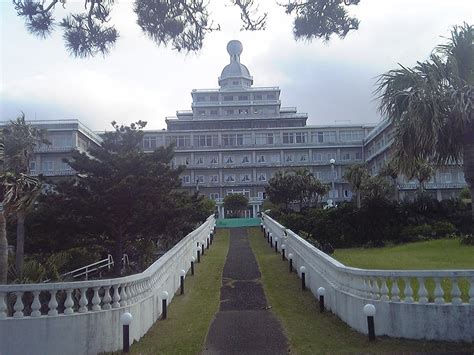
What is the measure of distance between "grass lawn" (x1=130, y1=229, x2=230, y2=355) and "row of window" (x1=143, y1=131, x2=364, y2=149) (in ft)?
217

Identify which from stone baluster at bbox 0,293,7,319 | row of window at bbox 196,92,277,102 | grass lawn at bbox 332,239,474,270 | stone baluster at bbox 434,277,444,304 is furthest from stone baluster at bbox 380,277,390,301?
row of window at bbox 196,92,277,102

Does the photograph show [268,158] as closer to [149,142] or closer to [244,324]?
[149,142]

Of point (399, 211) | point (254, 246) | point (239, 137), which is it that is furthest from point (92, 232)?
point (239, 137)

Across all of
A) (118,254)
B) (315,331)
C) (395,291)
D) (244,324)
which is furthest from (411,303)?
(118,254)

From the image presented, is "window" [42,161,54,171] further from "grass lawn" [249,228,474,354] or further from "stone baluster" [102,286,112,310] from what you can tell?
"stone baluster" [102,286,112,310]

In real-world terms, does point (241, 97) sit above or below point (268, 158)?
above

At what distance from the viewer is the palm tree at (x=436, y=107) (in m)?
11.7

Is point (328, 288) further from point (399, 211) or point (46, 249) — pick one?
point (399, 211)

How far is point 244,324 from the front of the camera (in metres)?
9.26

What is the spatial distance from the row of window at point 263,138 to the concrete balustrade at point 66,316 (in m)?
73.7

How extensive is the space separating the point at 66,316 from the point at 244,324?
332cm

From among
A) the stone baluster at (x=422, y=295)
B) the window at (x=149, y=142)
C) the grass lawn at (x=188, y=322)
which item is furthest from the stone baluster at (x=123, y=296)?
the window at (x=149, y=142)

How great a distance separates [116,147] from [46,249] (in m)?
4.99

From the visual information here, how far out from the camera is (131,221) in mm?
18766
